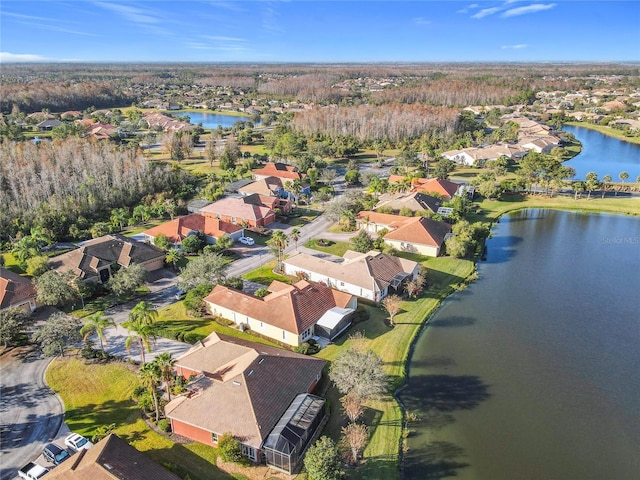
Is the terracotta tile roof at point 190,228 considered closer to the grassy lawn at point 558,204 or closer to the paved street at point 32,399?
the paved street at point 32,399

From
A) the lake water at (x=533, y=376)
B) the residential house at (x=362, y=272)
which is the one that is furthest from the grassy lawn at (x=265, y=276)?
the lake water at (x=533, y=376)

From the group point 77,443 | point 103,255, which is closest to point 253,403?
point 77,443

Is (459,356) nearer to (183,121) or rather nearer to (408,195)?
(408,195)

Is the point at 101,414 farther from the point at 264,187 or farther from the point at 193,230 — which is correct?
the point at 264,187

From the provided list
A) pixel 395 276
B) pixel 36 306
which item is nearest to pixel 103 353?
pixel 36 306

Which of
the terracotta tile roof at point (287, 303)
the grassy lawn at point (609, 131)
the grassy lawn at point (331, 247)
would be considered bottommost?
the grassy lawn at point (331, 247)
